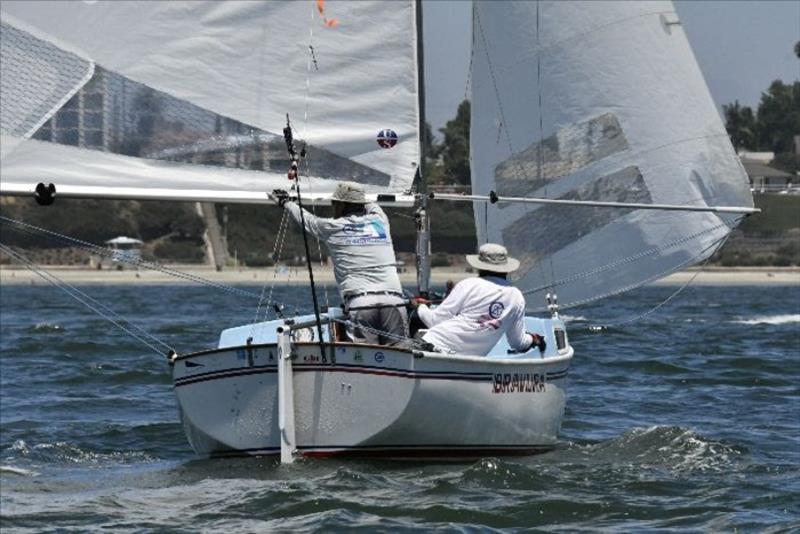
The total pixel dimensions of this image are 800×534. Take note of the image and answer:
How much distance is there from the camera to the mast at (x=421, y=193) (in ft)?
46.1

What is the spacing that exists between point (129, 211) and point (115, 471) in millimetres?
68455

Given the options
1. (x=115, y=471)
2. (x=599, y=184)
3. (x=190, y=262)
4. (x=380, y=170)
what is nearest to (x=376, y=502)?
(x=115, y=471)

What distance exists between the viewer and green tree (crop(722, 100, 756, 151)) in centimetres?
11706

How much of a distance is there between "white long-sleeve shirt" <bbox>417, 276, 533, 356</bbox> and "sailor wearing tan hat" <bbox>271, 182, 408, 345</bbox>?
26 centimetres

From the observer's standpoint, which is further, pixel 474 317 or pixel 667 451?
pixel 667 451

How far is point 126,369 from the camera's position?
21.0m

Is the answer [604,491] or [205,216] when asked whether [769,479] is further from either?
[205,216]

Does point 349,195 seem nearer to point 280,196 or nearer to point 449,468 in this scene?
point 280,196

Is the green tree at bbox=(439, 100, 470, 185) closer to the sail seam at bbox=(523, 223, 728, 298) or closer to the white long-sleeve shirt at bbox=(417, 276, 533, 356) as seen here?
the sail seam at bbox=(523, 223, 728, 298)

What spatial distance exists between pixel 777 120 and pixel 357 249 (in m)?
111

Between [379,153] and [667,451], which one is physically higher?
[379,153]

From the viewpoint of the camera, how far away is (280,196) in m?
12.5

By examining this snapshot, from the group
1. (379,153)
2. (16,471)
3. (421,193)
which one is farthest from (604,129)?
(16,471)

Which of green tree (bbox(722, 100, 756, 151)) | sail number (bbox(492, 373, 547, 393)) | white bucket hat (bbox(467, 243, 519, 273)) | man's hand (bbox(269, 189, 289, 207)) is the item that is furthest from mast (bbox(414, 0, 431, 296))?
green tree (bbox(722, 100, 756, 151))
